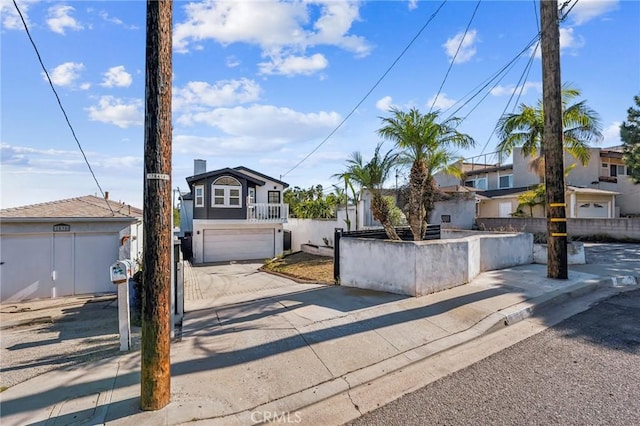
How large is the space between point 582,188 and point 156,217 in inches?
1058

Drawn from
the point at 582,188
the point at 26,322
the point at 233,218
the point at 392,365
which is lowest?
the point at 26,322

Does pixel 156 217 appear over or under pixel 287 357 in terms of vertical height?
over

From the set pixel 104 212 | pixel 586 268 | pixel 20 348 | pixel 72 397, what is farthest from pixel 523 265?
pixel 104 212

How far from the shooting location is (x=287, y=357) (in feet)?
14.7

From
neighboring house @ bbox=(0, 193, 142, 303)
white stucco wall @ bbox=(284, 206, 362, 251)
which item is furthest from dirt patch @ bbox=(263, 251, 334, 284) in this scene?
neighboring house @ bbox=(0, 193, 142, 303)

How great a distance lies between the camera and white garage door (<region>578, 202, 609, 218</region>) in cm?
2241

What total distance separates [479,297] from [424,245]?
1455 millimetres

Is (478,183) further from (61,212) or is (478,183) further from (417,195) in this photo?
(61,212)

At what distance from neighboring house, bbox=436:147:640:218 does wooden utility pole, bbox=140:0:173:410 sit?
2062 centimetres

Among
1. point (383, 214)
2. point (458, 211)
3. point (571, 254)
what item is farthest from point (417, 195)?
point (458, 211)

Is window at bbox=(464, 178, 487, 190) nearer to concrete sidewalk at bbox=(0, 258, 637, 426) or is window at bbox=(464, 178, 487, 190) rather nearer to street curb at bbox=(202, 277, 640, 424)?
concrete sidewalk at bbox=(0, 258, 637, 426)

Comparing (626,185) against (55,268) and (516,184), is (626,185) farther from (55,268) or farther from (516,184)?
(55,268)

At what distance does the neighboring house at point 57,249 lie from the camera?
1105 centimetres

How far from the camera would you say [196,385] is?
12.4 feet
